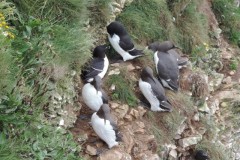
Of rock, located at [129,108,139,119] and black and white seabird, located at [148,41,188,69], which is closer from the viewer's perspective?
rock, located at [129,108,139,119]

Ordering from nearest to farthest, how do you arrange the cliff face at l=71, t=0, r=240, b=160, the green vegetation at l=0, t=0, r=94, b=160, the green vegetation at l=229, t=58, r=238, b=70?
1. the green vegetation at l=0, t=0, r=94, b=160
2. the cliff face at l=71, t=0, r=240, b=160
3. the green vegetation at l=229, t=58, r=238, b=70

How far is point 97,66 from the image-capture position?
6.99 m

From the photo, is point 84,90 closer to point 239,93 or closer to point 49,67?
point 49,67

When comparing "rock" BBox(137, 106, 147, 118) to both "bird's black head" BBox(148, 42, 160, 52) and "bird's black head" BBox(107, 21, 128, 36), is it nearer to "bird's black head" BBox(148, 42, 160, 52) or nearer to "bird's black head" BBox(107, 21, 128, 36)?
"bird's black head" BBox(107, 21, 128, 36)

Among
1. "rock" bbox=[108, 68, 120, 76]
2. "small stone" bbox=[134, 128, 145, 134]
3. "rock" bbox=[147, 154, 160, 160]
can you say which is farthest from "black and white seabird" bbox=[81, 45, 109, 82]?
"rock" bbox=[147, 154, 160, 160]

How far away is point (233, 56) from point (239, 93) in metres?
1.69

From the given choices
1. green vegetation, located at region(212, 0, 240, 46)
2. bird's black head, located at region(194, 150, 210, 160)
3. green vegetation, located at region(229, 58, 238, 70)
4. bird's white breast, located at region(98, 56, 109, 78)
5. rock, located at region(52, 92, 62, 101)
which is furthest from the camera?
green vegetation, located at region(212, 0, 240, 46)

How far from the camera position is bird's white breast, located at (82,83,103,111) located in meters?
6.42

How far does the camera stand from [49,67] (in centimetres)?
588

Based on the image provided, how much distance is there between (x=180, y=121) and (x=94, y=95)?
5.35ft

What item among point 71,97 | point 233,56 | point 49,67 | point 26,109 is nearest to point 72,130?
point 71,97

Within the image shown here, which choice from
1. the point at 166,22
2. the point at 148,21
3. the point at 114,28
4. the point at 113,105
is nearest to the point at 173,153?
the point at 113,105

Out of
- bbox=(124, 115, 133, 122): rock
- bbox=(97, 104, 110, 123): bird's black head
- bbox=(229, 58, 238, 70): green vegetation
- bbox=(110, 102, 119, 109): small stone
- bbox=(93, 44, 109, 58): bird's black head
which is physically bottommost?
bbox=(229, 58, 238, 70): green vegetation

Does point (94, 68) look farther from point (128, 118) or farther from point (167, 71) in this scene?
point (167, 71)
